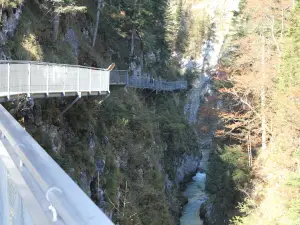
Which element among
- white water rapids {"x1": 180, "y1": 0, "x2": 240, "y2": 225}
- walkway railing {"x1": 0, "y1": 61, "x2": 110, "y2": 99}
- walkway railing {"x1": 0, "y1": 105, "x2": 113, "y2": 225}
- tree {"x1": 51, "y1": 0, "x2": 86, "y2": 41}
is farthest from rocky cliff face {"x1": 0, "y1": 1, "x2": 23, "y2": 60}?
white water rapids {"x1": 180, "y1": 0, "x2": 240, "y2": 225}

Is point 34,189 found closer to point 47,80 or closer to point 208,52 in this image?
point 47,80

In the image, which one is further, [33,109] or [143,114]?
[143,114]

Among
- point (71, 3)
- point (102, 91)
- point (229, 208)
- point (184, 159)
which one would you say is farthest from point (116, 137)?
point (184, 159)

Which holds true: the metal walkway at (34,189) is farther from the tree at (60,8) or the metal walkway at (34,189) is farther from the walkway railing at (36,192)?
the tree at (60,8)

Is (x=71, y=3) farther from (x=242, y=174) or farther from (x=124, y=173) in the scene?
(x=242, y=174)

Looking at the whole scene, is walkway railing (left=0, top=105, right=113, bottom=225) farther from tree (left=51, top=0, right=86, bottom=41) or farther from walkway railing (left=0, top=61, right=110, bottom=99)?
tree (left=51, top=0, right=86, bottom=41)

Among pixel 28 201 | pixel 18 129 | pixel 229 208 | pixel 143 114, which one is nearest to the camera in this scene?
pixel 28 201

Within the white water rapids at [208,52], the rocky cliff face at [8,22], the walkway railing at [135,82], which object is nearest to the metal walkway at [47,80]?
the rocky cliff face at [8,22]
